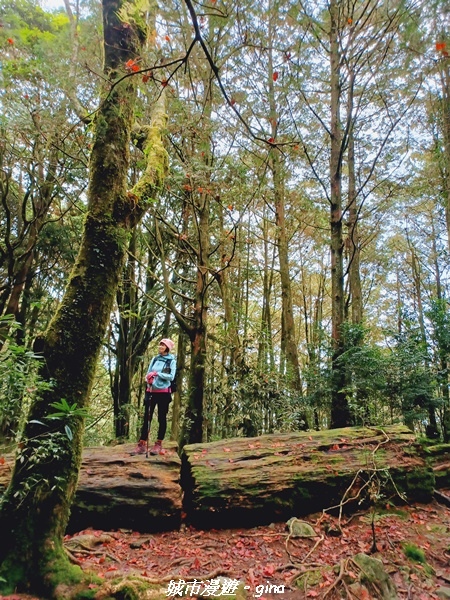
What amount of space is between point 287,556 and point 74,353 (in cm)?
327

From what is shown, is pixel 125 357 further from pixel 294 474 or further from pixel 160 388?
pixel 294 474

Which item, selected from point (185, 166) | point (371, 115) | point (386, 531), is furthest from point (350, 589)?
point (371, 115)

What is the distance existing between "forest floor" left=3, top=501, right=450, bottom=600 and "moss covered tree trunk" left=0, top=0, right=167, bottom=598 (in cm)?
29

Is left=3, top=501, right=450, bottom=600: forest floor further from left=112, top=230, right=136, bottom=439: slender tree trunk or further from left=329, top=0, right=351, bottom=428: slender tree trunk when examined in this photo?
left=112, top=230, right=136, bottom=439: slender tree trunk

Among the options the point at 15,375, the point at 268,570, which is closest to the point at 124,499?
the point at 268,570

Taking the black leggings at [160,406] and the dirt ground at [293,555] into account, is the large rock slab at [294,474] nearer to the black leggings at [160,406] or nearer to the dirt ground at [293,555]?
the dirt ground at [293,555]

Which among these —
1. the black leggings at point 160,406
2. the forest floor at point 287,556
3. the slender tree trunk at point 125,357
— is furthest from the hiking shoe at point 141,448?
the slender tree trunk at point 125,357

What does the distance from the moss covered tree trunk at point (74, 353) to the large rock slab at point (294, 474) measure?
249 centimetres

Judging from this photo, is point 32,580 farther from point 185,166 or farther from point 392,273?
point 392,273

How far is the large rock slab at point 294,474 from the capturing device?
15.5 feet

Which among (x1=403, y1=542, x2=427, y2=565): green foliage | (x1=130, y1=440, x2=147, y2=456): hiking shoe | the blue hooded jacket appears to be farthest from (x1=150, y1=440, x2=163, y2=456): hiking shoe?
(x1=403, y1=542, x2=427, y2=565): green foliage

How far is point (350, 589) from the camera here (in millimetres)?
2963

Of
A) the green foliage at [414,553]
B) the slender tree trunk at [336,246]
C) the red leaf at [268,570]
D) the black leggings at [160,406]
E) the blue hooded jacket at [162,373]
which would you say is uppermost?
the slender tree trunk at [336,246]

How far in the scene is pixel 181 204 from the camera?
10.1m
